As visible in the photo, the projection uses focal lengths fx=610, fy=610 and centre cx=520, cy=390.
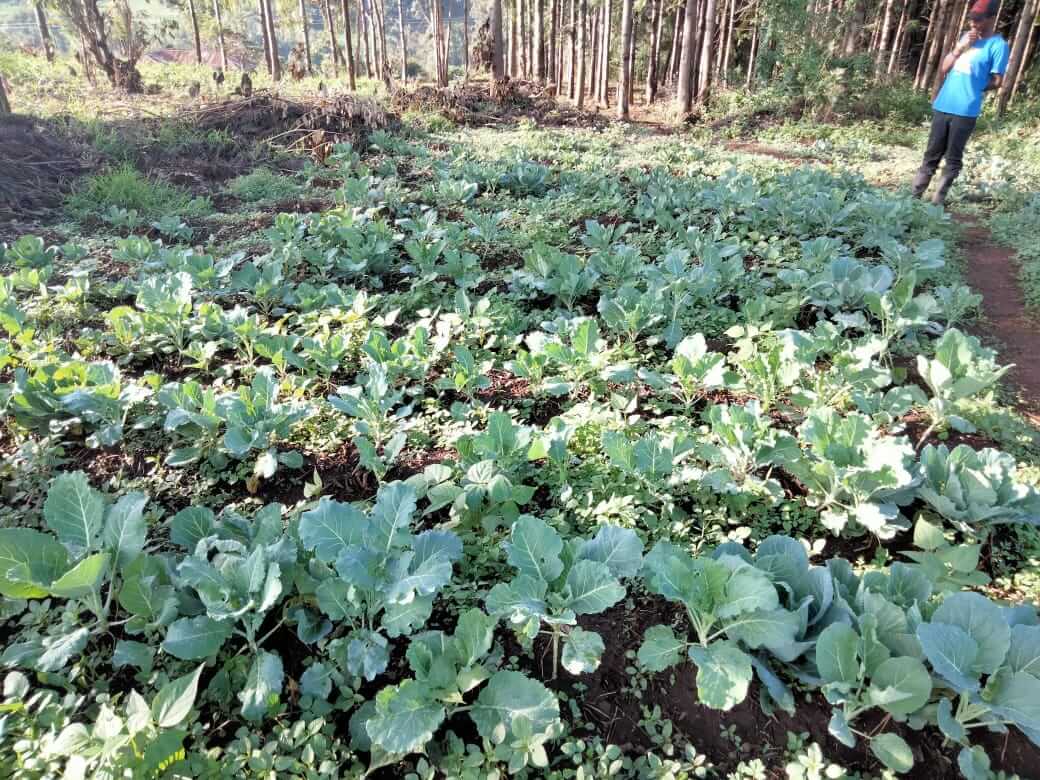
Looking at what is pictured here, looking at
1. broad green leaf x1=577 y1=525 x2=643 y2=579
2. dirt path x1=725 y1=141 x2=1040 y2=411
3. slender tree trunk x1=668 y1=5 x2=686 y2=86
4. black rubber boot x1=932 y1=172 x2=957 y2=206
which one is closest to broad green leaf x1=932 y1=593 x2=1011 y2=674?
broad green leaf x1=577 y1=525 x2=643 y2=579

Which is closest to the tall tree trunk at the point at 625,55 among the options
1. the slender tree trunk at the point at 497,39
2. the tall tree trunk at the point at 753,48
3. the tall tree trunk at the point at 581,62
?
the tall tree trunk at the point at 581,62

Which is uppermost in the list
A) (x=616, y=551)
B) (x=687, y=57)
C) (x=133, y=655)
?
(x=687, y=57)

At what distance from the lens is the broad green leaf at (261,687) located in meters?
1.73

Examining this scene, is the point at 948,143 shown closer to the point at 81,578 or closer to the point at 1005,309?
the point at 1005,309

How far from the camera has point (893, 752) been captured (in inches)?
64.0

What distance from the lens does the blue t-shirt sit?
6461mm

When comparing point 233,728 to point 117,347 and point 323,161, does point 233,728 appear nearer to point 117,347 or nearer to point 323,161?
point 117,347

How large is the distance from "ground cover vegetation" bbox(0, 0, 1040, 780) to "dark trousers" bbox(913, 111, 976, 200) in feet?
3.43

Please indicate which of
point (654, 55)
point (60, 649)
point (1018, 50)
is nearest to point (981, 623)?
point (60, 649)

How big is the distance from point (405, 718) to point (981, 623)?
1.64 metres

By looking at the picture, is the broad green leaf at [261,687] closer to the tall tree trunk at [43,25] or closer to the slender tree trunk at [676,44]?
the slender tree trunk at [676,44]

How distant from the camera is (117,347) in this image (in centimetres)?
403

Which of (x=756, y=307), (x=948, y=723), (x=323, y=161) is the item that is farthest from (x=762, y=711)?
(x=323, y=161)

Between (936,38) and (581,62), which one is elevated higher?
(936,38)
